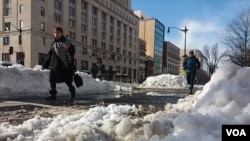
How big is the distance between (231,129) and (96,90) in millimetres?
12038

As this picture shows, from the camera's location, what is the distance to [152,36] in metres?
120

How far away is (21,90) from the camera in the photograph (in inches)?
416

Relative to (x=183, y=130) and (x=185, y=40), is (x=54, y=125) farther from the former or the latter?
(x=185, y=40)

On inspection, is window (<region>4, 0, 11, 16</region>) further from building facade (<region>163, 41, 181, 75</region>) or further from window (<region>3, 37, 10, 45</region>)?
building facade (<region>163, 41, 181, 75</region>)

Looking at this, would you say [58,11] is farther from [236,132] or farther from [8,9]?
[236,132]

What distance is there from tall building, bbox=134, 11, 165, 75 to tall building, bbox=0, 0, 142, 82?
61.3 feet

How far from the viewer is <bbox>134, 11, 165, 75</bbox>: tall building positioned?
120m

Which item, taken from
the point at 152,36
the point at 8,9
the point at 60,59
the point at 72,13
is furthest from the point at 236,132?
the point at 152,36

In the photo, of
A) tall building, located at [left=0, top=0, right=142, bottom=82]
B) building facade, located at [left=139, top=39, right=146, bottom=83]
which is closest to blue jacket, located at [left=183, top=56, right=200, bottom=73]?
tall building, located at [left=0, top=0, right=142, bottom=82]

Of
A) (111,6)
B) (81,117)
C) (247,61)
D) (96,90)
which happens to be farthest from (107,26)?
(81,117)

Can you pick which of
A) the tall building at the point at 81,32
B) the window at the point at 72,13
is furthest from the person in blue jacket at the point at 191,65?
the window at the point at 72,13

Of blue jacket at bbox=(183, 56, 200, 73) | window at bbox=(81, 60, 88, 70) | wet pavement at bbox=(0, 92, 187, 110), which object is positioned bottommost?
wet pavement at bbox=(0, 92, 187, 110)

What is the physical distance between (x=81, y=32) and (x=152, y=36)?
55511 mm

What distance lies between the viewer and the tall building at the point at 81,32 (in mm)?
53062
